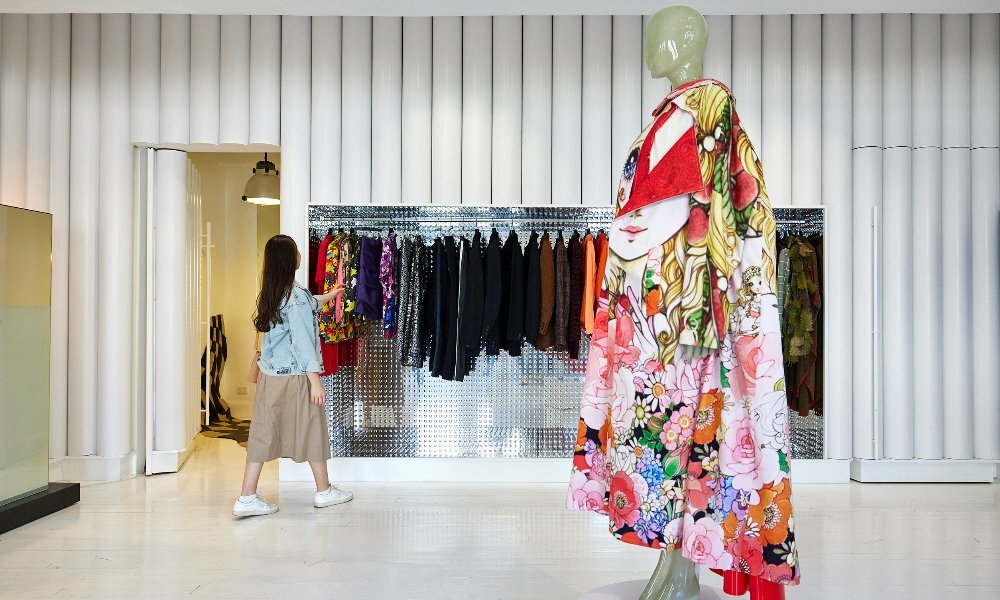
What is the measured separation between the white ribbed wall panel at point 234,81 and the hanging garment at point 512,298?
2.04 metres

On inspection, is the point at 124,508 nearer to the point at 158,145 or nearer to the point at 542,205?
the point at 158,145

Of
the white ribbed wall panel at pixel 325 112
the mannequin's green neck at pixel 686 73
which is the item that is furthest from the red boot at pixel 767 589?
the white ribbed wall panel at pixel 325 112

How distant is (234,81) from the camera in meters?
4.90

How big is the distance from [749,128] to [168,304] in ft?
14.4

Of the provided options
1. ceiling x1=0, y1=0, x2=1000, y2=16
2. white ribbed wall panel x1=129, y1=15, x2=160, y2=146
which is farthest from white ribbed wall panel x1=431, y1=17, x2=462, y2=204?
white ribbed wall panel x1=129, y1=15, x2=160, y2=146

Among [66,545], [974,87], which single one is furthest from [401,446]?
[974,87]

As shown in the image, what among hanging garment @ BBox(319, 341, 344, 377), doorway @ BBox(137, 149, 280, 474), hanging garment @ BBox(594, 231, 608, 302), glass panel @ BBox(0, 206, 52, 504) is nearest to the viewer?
glass panel @ BBox(0, 206, 52, 504)

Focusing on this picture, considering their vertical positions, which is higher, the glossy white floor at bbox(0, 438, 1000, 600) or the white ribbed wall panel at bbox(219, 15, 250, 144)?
the white ribbed wall panel at bbox(219, 15, 250, 144)

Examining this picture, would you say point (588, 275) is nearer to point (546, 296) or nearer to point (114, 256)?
point (546, 296)

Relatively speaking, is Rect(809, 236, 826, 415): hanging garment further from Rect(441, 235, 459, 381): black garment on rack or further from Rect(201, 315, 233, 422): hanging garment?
Rect(201, 315, 233, 422): hanging garment

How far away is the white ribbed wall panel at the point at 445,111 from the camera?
4.95 metres

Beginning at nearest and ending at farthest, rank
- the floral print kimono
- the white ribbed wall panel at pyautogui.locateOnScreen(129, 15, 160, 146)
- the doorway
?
the floral print kimono, the white ribbed wall panel at pyautogui.locateOnScreen(129, 15, 160, 146), the doorway

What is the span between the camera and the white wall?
4.82 m

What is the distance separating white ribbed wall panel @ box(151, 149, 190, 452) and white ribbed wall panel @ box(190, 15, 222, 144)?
32 cm
